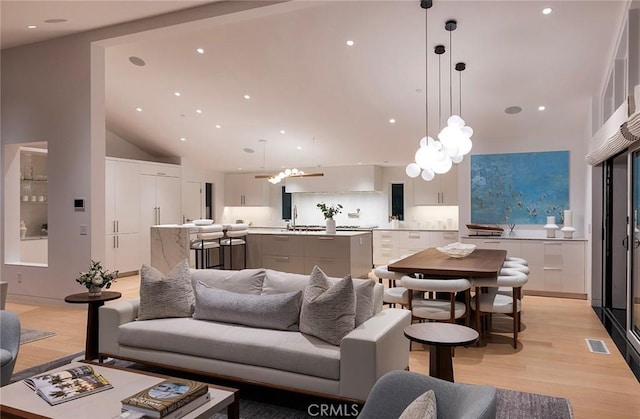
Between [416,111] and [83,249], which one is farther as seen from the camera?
[416,111]

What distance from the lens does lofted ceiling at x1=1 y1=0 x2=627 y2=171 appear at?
4.79 m

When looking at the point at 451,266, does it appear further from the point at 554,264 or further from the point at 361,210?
the point at 361,210

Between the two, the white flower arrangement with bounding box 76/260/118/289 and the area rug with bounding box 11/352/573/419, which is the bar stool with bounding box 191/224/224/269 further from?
the area rug with bounding box 11/352/573/419

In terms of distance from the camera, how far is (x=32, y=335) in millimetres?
4496

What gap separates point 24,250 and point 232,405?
592 cm

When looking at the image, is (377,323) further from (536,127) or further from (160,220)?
(160,220)

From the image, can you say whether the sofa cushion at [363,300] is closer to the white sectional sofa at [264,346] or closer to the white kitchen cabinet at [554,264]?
the white sectional sofa at [264,346]

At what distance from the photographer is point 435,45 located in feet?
17.5

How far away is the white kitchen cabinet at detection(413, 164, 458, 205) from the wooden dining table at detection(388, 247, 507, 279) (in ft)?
13.5

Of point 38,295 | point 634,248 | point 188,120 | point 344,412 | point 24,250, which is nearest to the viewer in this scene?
Answer: point 344,412

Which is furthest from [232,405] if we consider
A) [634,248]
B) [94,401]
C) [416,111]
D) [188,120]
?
[188,120]

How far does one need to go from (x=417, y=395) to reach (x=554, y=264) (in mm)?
5649

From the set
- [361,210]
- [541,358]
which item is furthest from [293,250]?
[541,358]

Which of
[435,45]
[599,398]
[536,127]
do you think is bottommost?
[599,398]
